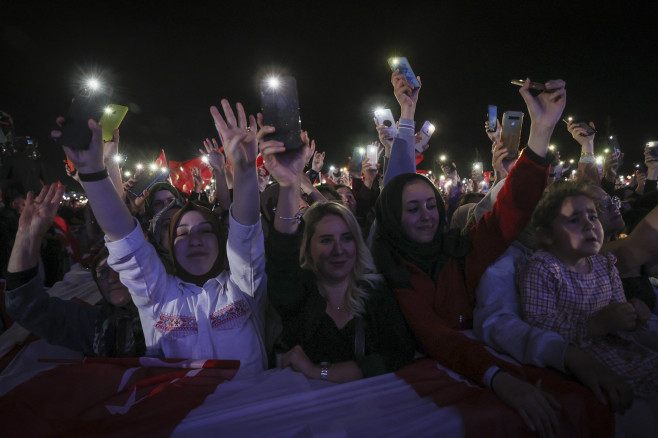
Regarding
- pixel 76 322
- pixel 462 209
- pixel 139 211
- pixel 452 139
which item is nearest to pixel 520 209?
pixel 462 209

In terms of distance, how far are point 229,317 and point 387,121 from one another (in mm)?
2994

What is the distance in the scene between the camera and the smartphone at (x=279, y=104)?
1908mm

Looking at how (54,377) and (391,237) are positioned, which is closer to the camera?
(54,377)

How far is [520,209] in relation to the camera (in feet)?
6.63

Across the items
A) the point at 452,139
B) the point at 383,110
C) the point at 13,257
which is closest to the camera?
the point at 13,257

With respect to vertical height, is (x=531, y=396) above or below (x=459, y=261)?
below

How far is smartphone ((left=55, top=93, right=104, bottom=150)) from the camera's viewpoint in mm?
1691

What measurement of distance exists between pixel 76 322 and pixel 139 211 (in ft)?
9.70

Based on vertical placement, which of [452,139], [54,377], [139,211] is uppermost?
[452,139]

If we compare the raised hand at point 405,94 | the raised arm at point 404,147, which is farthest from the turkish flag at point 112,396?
the raised hand at point 405,94

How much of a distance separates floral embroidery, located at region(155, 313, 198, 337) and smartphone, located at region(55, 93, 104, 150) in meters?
1.03

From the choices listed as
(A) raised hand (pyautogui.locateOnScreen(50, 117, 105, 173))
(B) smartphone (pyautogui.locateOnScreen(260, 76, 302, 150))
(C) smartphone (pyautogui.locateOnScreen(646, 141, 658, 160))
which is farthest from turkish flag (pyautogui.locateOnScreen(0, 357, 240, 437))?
(C) smartphone (pyautogui.locateOnScreen(646, 141, 658, 160))

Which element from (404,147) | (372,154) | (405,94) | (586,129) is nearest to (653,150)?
(586,129)

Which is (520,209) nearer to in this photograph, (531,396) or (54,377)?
(531,396)
